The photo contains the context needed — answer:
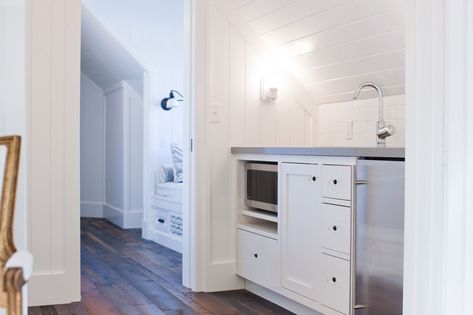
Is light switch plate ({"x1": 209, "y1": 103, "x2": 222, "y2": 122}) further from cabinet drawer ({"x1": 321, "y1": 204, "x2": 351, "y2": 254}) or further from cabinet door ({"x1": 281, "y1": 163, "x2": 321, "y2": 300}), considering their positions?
cabinet drawer ({"x1": 321, "y1": 204, "x2": 351, "y2": 254})

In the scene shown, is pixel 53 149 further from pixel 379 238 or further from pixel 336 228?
pixel 379 238

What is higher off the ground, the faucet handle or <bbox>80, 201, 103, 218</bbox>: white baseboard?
the faucet handle

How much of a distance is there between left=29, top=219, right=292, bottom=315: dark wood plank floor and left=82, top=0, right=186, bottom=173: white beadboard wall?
121cm

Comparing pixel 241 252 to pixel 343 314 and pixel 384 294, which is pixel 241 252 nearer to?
pixel 343 314

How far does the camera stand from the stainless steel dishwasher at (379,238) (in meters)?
2.38

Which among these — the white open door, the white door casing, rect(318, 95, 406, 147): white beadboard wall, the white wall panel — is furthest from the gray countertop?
the white wall panel

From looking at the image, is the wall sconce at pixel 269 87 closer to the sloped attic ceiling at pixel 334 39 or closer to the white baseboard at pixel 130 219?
the sloped attic ceiling at pixel 334 39

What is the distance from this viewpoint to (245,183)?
3754mm

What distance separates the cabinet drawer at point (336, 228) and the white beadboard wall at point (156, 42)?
10.3 feet

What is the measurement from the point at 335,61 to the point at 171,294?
180 centimetres

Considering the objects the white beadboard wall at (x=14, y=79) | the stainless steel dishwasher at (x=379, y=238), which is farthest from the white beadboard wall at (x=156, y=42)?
the white beadboard wall at (x=14, y=79)

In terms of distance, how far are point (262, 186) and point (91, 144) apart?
Answer: 4.71 meters

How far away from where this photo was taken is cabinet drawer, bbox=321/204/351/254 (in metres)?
2.68

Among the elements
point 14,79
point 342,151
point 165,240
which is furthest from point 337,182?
point 165,240
